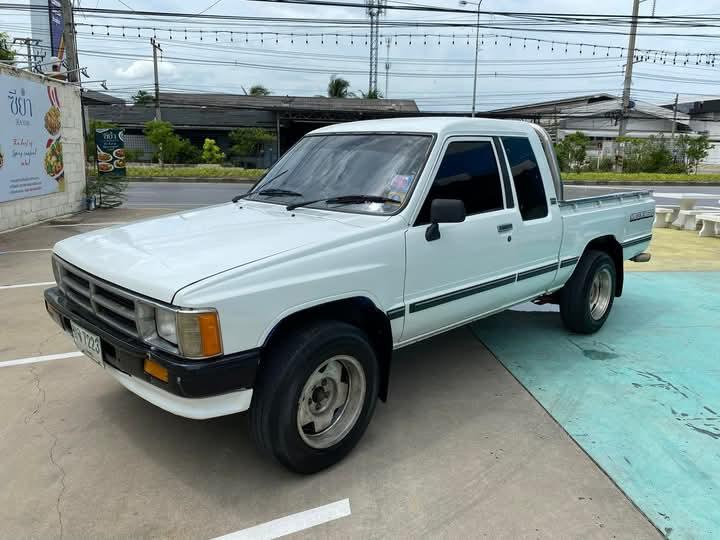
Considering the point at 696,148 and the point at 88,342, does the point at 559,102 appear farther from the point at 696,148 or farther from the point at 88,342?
the point at 88,342

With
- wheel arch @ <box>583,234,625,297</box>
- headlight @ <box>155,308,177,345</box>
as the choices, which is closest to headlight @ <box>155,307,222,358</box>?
headlight @ <box>155,308,177,345</box>

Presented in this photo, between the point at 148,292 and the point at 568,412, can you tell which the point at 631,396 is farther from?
the point at 148,292

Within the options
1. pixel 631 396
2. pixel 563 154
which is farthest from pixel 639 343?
pixel 563 154

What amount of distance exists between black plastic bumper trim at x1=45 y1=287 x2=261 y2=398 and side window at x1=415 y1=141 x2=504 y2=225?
4.76 feet

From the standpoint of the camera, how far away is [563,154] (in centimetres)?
3509

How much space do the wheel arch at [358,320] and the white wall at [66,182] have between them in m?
9.54

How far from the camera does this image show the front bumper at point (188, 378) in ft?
8.24

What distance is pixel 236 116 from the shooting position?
4416 cm

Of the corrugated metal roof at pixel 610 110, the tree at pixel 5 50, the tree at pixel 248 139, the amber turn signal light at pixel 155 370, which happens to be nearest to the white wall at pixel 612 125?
the corrugated metal roof at pixel 610 110

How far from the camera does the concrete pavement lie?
2.71 meters

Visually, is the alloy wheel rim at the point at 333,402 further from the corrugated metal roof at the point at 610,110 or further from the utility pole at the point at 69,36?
the corrugated metal roof at the point at 610,110

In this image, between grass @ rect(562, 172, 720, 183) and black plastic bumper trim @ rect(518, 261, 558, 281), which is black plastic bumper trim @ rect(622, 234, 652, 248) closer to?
black plastic bumper trim @ rect(518, 261, 558, 281)

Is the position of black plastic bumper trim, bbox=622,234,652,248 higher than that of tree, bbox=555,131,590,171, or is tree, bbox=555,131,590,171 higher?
tree, bbox=555,131,590,171

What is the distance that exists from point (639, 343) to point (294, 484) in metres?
3.73
